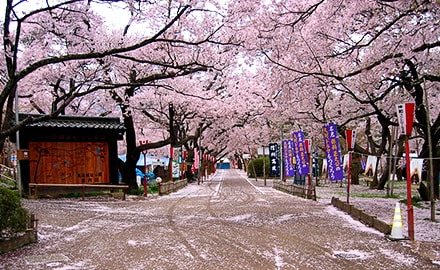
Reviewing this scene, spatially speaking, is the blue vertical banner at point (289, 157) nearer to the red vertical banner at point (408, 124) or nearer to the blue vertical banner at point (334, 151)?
the blue vertical banner at point (334, 151)

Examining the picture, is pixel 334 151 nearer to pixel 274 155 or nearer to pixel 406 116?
pixel 406 116

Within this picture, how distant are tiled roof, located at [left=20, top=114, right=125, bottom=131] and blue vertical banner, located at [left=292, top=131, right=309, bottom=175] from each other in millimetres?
8832

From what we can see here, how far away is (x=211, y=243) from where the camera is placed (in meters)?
8.15

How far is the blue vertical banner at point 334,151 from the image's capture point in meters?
16.8

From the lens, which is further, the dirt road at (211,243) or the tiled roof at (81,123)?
the tiled roof at (81,123)

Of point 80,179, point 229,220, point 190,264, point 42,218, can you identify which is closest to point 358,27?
point 229,220

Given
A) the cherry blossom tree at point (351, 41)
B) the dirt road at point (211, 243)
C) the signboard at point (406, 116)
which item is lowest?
the dirt road at point (211, 243)

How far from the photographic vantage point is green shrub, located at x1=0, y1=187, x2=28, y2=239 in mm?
7656

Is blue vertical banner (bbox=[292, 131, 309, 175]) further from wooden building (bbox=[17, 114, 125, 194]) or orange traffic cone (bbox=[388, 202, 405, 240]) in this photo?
orange traffic cone (bbox=[388, 202, 405, 240])

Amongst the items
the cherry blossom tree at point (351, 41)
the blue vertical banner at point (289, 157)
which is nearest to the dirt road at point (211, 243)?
Result: the cherry blossom tree at point (351, 41)

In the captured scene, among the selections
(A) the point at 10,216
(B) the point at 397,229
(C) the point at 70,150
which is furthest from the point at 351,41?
(C) the point at 70,150

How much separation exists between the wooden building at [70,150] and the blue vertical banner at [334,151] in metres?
9.05

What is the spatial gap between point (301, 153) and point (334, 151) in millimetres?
4304

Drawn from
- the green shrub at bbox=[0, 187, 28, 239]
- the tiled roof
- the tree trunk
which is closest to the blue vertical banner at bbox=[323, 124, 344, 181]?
the tiled roof
